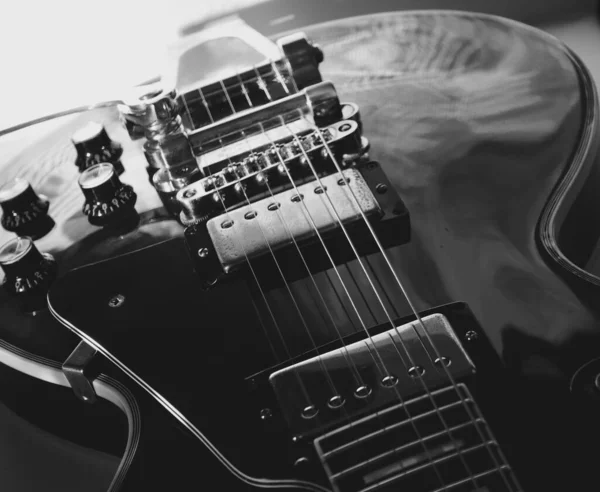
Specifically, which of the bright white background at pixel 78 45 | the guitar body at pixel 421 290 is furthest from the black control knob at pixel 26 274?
the bright white background at pixel 78 45

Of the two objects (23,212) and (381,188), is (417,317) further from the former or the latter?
(23,212)

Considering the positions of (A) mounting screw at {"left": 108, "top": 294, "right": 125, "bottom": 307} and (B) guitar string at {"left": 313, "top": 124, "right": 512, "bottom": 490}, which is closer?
(B) guitar string at {"left": 313, "top": 124, "right": 512, "bottom": 490}

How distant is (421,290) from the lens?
580mm

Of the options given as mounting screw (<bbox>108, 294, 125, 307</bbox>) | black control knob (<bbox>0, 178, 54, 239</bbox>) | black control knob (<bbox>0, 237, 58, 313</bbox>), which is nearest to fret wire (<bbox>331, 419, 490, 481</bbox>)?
mounting screw (<bbox>108, 294, 125, 307</bbox>)


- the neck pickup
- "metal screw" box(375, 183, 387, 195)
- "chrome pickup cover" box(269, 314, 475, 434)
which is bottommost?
the neck pickup

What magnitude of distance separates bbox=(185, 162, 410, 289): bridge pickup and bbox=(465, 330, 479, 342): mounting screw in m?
0.14

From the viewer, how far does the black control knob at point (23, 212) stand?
32.1 inches

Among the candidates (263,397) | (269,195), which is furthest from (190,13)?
(263,397)

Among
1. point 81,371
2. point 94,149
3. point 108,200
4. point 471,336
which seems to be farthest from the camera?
point 94,149

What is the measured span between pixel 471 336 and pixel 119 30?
1.03m

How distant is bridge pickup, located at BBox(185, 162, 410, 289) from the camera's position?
2.08 feet

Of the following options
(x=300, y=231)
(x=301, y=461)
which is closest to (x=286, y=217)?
(x=300, y=231)

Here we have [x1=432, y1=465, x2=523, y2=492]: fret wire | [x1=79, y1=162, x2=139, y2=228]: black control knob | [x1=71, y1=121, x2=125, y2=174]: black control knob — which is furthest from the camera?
[x1=71, y1=121, x2=125, y2=174]: black control knob

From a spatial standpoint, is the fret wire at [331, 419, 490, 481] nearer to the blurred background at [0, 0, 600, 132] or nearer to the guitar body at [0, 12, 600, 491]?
the guitar body at [0, 12, 600, 491]
